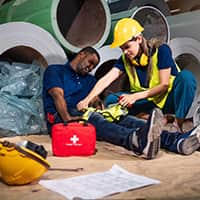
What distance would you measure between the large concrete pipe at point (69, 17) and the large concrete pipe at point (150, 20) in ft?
0.54

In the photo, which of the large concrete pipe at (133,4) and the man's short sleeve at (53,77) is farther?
the large concrete pipe at (133,4)

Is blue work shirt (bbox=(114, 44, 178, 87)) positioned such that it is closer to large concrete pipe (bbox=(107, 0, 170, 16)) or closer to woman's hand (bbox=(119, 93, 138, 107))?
woman's hand (bbox=(119, 93, 138, 107))

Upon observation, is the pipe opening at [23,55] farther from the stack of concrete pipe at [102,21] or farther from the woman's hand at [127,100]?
the woman's hand at [127,100]

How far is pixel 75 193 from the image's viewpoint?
1306mm

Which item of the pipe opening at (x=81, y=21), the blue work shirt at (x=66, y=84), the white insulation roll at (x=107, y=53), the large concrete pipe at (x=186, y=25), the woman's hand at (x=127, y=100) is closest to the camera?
the woman's hand at (x=127, y=100)

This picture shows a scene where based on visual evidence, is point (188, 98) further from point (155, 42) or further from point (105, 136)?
point (105, 136)

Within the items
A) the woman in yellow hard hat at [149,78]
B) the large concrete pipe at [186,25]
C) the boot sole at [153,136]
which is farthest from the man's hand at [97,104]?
the large concrete pipe at [186,25]

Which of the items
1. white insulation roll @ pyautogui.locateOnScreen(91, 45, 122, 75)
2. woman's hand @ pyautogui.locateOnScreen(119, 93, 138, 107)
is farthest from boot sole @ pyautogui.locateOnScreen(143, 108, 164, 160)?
white insulation roll @ pyautogui.locateOnScreen(91, 45, 122, 75)

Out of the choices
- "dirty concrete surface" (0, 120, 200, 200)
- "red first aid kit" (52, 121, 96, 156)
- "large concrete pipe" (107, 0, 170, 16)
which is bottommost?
"dirty concrete surface" (0, 120, 200, 200)

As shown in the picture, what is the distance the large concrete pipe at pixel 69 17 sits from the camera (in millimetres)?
2627

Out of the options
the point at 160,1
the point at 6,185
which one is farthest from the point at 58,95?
the point at 160,1

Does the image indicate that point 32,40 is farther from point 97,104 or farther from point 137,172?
point 137,172

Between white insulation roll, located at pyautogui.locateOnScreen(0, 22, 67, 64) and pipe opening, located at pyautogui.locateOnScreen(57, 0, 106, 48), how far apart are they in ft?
1.32

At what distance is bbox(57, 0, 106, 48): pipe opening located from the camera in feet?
9.57
